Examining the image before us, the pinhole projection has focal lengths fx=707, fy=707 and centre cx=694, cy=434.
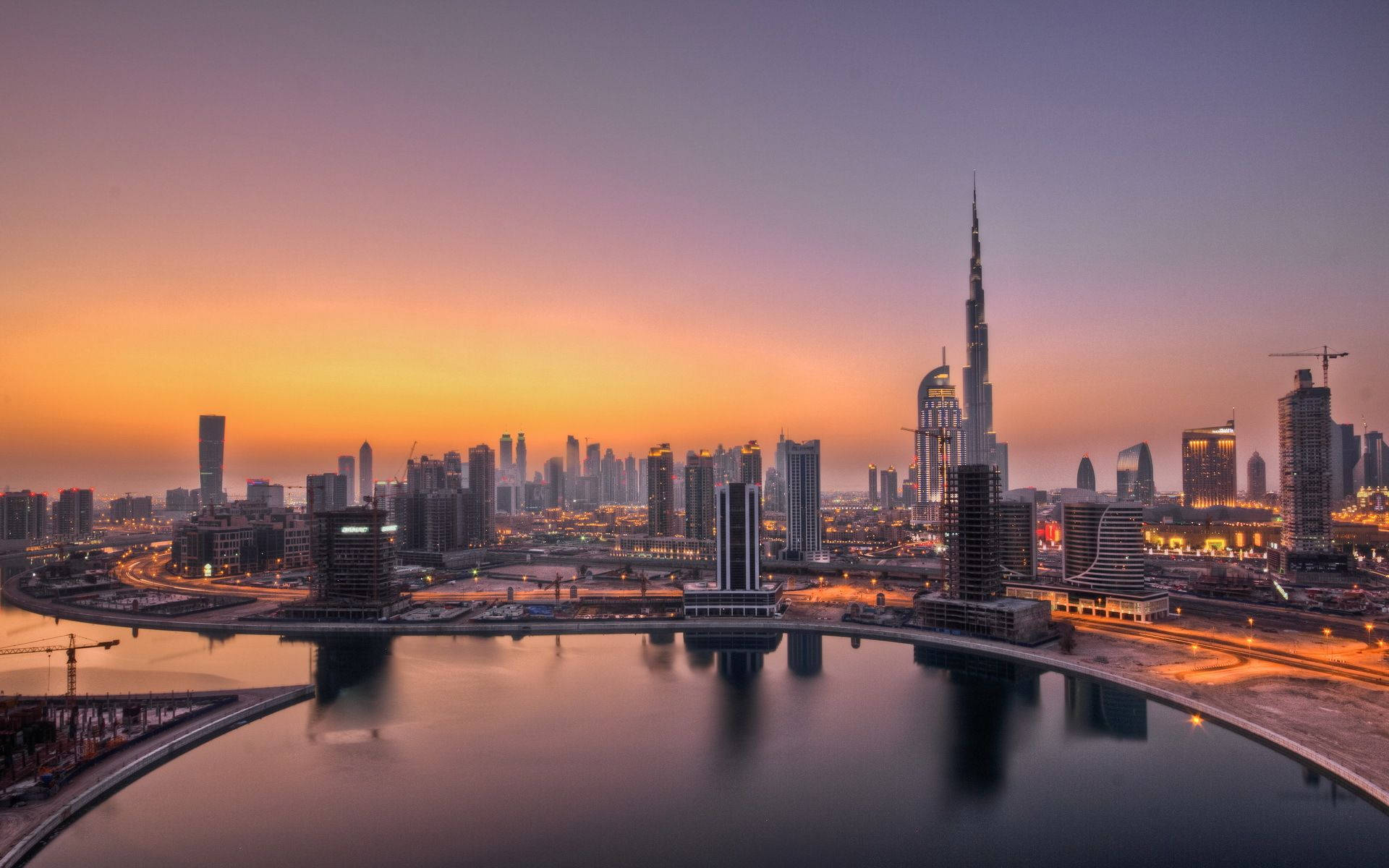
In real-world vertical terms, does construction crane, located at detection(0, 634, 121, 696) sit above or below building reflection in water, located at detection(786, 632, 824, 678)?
above

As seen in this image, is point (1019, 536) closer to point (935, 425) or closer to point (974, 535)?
point (974, 535)

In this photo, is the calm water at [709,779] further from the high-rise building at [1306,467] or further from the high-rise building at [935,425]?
the high-rise building at [935,425]

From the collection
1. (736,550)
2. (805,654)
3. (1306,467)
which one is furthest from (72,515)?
(1306,467)

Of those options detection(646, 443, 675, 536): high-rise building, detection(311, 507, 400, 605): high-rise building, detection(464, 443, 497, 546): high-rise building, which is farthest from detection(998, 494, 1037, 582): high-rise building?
detection(464, 443, 497, 546): high-rise building

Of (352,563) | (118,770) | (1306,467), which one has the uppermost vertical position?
(1306,467)

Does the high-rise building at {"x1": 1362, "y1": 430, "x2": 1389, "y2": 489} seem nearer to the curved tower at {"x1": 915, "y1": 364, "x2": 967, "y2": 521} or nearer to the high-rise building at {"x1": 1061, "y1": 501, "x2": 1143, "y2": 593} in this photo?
the curved tower at {"x1": 915, "y1": 364, "x2": 967, "y2": 521}

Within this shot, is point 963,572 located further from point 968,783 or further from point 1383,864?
point 1383,864
